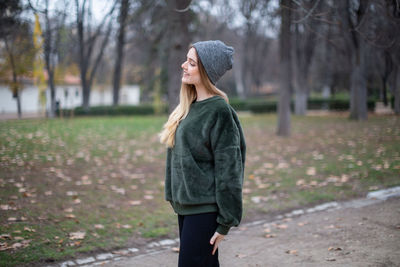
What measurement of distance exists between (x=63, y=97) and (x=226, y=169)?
167 ft

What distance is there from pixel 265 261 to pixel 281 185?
368 centimetres

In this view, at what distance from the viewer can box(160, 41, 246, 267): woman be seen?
2289 mm

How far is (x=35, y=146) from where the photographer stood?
10.5 meters

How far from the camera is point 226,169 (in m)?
2.28

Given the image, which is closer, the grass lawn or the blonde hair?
the blonde hair

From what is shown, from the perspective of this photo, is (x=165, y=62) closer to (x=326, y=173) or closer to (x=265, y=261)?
(x=326, y=173)

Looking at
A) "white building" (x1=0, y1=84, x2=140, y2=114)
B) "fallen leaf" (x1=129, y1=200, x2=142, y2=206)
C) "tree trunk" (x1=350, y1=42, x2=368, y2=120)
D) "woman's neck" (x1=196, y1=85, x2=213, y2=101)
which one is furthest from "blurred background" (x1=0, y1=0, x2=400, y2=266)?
"white building" (x1=0, y1=84, x2=140, y2=114)

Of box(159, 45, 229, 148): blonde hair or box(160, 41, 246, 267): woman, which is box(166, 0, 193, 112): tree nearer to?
box(159, 45, 229, 148): blonde hair

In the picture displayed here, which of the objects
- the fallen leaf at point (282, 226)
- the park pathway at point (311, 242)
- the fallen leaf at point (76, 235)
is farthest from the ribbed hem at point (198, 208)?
the fallen leaf at point (282, 226)

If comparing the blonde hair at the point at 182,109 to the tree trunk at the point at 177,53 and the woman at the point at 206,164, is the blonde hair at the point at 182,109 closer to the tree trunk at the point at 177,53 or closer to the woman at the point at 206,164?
the woman at the point at 206,164

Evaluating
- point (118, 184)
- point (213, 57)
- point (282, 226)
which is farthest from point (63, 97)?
point (213, 57)

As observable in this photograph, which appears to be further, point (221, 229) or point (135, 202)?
point (135, 202)

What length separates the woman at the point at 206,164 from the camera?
7.51ft

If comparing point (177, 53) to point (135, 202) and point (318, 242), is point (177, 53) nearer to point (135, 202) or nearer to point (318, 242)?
point (135, 202)
